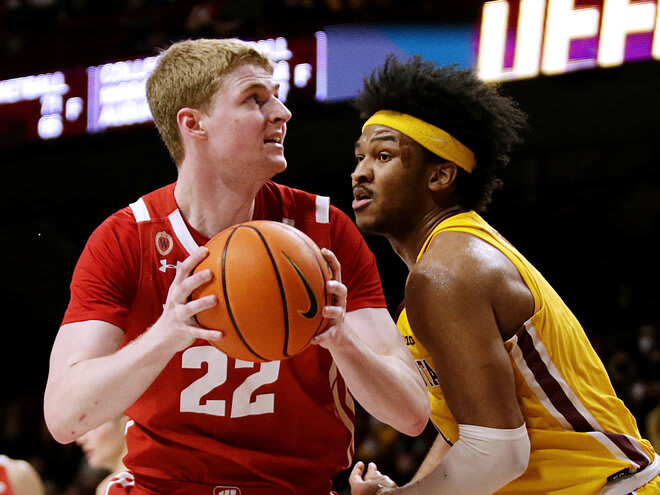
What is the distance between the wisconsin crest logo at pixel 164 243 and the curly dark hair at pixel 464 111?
102 cm

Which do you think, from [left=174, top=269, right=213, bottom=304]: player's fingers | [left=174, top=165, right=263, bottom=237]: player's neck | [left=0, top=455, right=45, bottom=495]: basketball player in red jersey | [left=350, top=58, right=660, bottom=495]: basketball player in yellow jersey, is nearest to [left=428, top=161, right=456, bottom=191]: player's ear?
[left=350, top=58, right=660, bottom=495]: basketball player in yellow jersey

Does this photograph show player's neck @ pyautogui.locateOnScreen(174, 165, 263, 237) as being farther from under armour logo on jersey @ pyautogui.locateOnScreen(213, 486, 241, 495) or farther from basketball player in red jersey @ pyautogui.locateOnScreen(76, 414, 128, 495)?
basketball player in red jersey @ pyautogui.locateOnScreen(76, 414, 128, 495)

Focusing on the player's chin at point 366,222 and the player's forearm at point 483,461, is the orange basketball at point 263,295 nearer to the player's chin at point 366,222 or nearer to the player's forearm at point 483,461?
the player's forearm at point 483,461

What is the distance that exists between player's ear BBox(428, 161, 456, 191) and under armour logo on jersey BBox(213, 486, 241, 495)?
1.27m

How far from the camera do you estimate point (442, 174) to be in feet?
9.73

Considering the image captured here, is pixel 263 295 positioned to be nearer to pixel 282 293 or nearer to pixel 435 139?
pixel 282 293

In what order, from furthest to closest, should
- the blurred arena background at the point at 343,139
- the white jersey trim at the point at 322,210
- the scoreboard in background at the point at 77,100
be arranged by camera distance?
the scoreboard in background at the point at 77,100 < the blurred arena background at the point at 343,139 < the white jersey trim at the point at 322,210

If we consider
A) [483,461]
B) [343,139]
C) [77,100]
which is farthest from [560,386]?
[77,100]

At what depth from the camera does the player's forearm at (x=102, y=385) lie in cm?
212

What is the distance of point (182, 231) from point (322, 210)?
48cm

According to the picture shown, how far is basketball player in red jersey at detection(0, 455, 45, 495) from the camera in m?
4.33

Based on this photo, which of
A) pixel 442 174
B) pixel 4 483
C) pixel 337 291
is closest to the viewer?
pixel 337 291

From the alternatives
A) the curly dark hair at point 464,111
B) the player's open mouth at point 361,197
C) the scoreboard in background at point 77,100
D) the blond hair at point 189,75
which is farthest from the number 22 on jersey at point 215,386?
the scoreboard in background at point 77,100

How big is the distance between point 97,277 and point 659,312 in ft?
29.9
